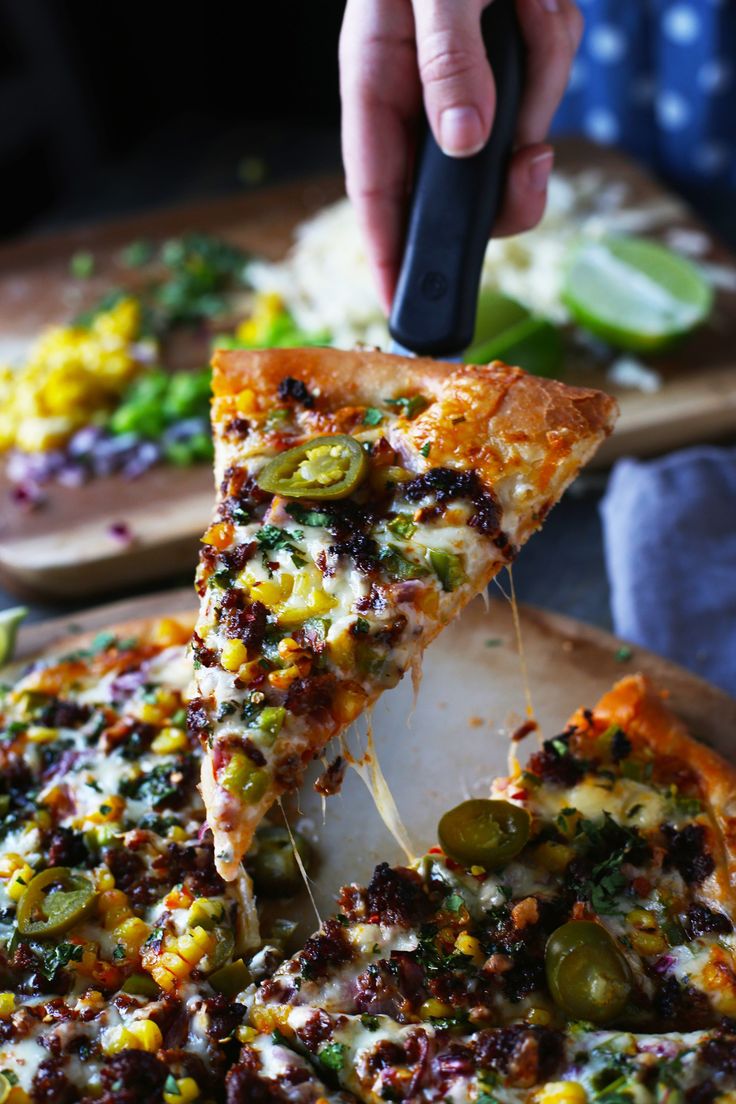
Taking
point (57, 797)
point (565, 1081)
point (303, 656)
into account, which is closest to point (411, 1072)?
point (565, 1081)

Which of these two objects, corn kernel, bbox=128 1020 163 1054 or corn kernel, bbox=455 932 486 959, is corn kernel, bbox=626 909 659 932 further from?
corn kernel, bbox=128 1020 163 1054

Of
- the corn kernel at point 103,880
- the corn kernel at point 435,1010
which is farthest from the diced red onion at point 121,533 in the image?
the corn kernel at point 435,1010

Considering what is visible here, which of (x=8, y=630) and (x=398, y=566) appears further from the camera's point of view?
(x=8, y=630)

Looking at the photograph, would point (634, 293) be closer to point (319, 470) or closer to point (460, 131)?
point (460, 131)

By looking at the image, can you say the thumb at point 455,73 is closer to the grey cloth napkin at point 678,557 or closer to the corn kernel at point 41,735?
the grey cloth napkin at point 678,557

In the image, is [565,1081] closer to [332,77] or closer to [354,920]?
[354,920]

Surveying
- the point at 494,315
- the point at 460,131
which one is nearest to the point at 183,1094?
the point at 460,131

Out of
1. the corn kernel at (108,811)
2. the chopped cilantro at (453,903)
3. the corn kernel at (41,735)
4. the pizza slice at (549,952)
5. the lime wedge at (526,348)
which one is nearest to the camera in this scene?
the pizza slice at (549,952)
